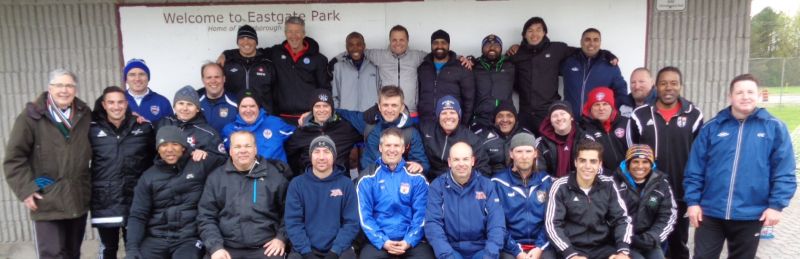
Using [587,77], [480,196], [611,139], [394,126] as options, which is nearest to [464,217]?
[480,196]

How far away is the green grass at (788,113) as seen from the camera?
15.6 meters

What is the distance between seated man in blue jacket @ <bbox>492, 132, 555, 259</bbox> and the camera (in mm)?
3887

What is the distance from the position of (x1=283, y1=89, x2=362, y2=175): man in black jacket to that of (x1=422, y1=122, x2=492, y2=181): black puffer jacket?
72 cm

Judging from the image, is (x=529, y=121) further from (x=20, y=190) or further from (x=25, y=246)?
(x=25, y=246)

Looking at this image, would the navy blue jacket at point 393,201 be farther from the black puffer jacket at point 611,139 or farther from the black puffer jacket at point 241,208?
the black puffer jacket at point 611,139

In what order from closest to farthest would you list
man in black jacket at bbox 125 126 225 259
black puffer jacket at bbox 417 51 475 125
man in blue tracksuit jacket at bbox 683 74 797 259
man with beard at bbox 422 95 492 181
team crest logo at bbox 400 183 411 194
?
man in blue tracksuit jacket at bbox 683 74 797 259 < man in black jacket at bbox 125 126 225 259 < team crest logo at bbox 400 183 411 194 < man with beard at bbox 422 95 492 181 < black puffer jacket at bbox 417 51 475 125

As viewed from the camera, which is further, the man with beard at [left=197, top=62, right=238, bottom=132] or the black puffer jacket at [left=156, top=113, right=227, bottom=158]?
the man with beard at [left=197, top=62, right=238, bottom=132]

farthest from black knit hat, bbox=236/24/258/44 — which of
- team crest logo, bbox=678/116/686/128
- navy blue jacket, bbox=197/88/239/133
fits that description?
team crest logo, bbox=678/116/686/128

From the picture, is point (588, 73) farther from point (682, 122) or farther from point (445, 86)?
point (445, 86)

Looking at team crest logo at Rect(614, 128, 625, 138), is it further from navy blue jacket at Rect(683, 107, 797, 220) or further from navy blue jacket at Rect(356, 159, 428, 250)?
navy blue jacket at Rect(356, 159, 428, 250)

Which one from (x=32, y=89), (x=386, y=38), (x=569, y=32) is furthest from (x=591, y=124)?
(x=32, y=89)

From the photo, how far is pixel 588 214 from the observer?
379cm

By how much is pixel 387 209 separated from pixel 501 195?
856 mm

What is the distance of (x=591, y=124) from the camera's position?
440cm
